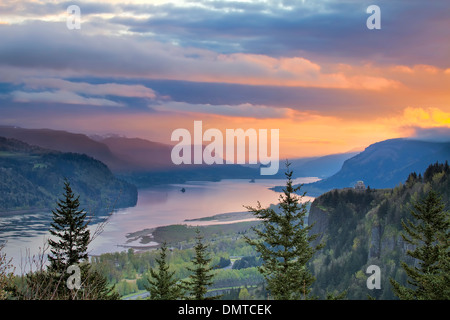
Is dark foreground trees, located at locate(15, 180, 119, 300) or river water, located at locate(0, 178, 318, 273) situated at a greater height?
dark foreground trees, located at locate(15, 180, 119, 300)

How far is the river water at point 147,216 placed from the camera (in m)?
86.9

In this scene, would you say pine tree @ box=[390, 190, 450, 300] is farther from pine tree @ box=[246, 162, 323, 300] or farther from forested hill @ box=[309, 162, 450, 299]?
forested hill @ box=[309, 162, 450, 299]

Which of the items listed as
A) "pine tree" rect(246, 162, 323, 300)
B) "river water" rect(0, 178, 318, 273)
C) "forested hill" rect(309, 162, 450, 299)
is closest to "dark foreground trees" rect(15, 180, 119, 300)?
"pine tree" rect(246, 162, 323, 300)

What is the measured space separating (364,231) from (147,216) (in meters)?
69.6

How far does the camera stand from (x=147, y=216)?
138 metres

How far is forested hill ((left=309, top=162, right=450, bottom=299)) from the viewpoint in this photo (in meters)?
71.1

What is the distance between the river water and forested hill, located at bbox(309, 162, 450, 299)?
15013mm

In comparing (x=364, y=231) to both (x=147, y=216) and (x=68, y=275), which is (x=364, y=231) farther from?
(x=68, y=275)

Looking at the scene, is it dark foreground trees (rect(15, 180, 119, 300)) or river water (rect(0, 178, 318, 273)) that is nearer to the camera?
dark foreground trees (rect(15, 180, 119, 300))

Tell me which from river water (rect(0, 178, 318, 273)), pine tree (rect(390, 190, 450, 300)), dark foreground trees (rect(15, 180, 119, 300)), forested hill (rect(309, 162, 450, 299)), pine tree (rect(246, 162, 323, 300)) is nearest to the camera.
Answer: dark foreground trees (rect(15, 180, 119, 300))

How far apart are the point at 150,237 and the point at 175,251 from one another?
564 inches

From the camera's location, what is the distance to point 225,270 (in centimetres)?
9075

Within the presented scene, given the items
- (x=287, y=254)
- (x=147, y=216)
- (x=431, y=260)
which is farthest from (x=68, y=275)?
(x=147, y=216)
